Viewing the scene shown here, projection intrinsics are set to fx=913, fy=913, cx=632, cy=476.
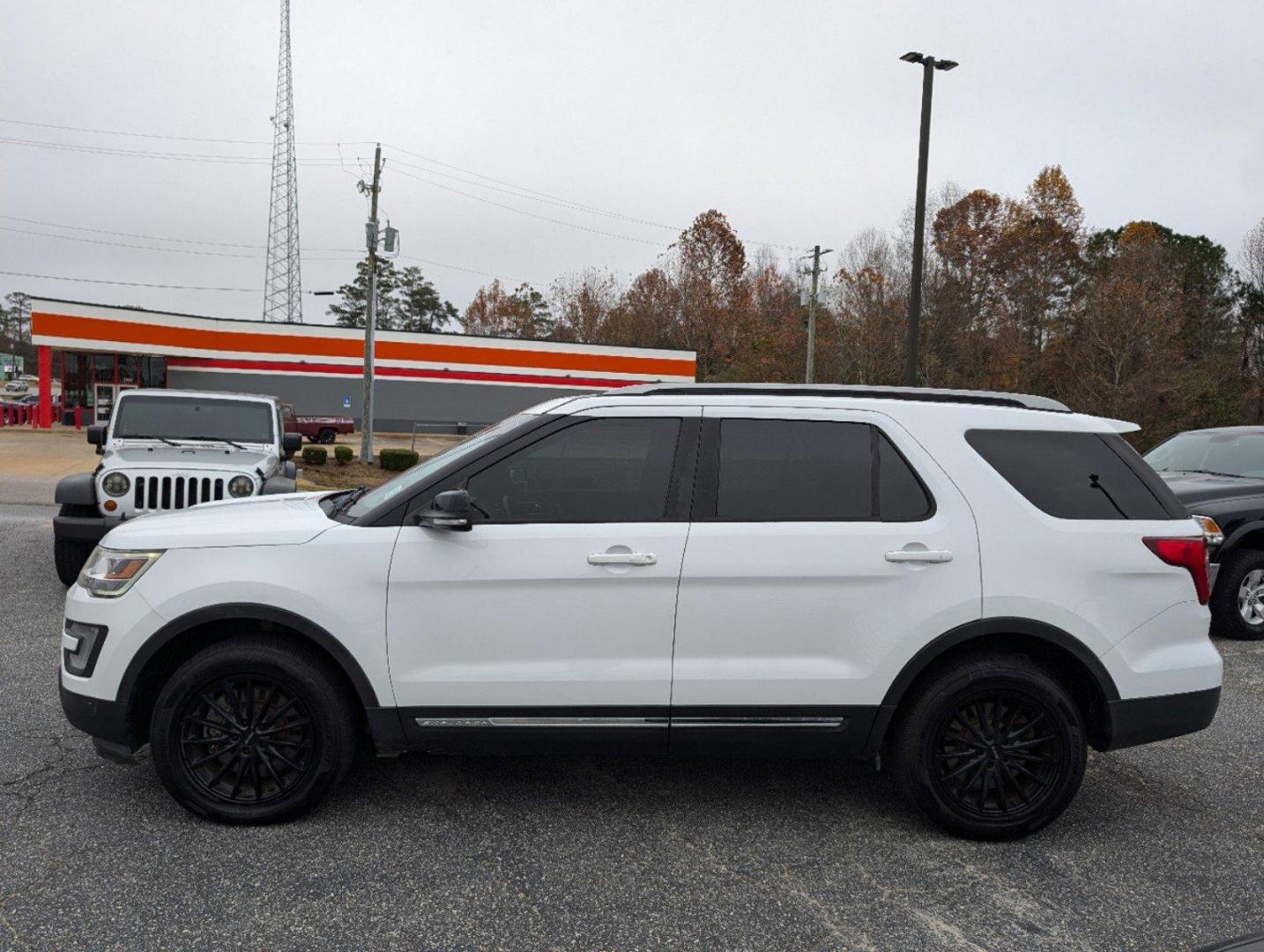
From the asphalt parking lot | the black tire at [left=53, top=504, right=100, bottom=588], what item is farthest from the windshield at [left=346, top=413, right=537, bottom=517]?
the black tire at [left=53, top=504, right=100, bottom=588]

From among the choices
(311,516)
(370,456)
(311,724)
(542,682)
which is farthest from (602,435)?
(370,456)

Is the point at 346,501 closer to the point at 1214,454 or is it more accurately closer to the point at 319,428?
the point at 1214,454

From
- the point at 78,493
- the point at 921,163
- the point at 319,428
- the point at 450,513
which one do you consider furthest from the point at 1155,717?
the point at 319,428

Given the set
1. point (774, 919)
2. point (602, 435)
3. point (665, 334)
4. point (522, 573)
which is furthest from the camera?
point (665, 334)

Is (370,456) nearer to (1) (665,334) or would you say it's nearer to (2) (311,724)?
(2) (311,724)

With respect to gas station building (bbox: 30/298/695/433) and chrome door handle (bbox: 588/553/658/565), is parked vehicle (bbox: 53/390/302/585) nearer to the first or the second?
chrome door handle (bbox: 588/553/658/565)

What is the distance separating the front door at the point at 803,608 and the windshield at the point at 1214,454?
577cm

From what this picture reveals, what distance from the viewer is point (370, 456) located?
2717 cm

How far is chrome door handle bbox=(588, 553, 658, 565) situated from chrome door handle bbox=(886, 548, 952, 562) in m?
0.94

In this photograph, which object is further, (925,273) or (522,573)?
(925,273)

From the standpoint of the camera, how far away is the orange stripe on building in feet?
117

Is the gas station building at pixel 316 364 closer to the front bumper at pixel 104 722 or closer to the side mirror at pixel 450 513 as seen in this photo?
the front bumper at pixel 104 722

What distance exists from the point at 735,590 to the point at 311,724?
1727 millimetres

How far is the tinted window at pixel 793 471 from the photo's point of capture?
3.64m
